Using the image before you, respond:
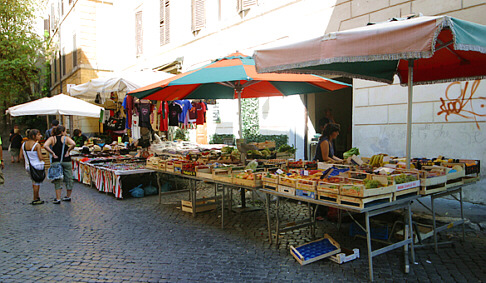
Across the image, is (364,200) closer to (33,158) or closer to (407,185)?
(407,185)

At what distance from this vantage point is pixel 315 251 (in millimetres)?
4133

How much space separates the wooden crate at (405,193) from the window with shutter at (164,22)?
46.1 ft

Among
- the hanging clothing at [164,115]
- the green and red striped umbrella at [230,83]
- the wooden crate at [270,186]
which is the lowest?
the wooden crate at [270,186]

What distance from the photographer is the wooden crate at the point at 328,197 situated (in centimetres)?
367

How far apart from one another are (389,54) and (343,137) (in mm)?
9845

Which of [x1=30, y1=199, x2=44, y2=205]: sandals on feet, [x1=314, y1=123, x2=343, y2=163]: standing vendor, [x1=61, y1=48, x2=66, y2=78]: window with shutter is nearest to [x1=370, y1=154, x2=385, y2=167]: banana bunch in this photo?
[x1=314, y1=123, x2=343, y2=163]: standing vendor

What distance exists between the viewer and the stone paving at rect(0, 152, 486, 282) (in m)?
3.78

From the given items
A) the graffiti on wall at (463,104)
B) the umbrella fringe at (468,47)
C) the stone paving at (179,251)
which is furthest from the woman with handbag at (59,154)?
the graffiti on wall at (463,104)

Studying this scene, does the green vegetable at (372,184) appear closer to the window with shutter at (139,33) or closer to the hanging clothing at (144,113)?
the hanging clothing at (144,113)

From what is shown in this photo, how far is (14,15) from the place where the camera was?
2083cm

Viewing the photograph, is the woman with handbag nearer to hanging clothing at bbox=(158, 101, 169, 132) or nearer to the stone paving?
the stone paving

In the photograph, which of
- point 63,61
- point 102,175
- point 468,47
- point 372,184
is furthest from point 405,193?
point 63,61

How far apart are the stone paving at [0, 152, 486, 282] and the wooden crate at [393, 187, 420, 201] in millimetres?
801

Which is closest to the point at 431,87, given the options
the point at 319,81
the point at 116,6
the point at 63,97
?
the point at 319,81
